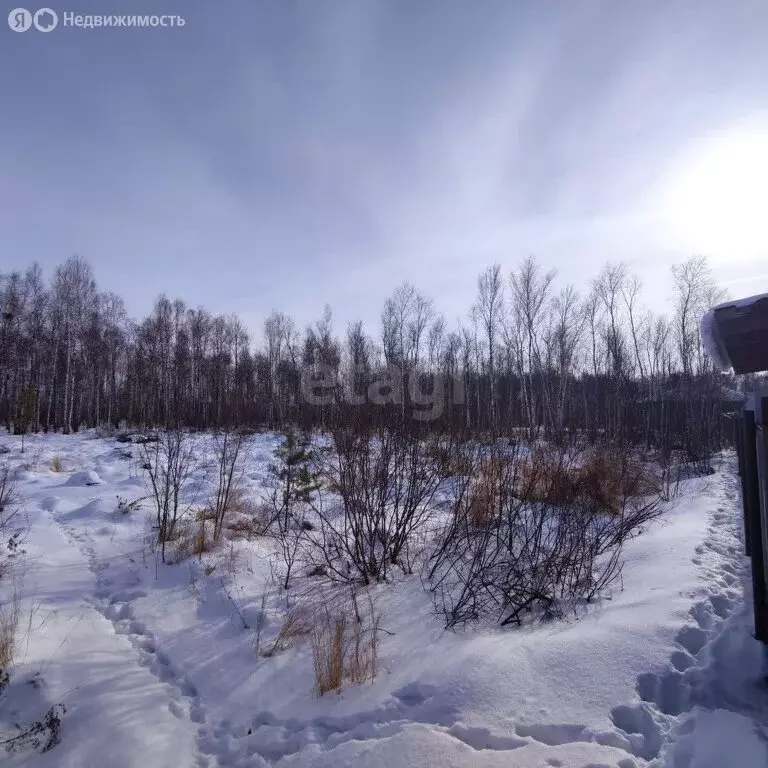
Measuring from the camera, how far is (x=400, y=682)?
10.3ft

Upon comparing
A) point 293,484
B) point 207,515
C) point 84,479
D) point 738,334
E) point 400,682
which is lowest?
point 400,682

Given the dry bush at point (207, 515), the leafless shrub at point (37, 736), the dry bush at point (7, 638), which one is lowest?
the leafless shrub at point (37, 736)

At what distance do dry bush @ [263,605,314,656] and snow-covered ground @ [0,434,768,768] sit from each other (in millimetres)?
108

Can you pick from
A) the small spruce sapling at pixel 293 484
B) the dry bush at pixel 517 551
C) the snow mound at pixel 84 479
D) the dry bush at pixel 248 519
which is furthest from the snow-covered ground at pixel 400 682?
the snow mound at pixel 84 479

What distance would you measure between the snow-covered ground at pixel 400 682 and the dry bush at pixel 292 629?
4.3 inches

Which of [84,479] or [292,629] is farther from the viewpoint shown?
[84,479]

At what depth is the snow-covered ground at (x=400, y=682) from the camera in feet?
8.14

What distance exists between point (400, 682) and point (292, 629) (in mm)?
1208

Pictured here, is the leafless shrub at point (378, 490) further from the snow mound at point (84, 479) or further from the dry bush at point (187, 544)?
the snow mound at point (84, 479)

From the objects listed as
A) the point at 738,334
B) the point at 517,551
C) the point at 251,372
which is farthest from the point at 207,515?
the point at 251,372

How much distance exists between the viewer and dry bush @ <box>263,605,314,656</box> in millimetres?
3686

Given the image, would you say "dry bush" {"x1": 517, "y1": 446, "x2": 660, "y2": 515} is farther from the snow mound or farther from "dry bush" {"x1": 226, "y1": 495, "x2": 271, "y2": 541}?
the snow mound

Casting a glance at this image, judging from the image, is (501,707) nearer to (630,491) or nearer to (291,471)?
(291,471)

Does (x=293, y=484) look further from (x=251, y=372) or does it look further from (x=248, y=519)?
(x=251, y=372)
